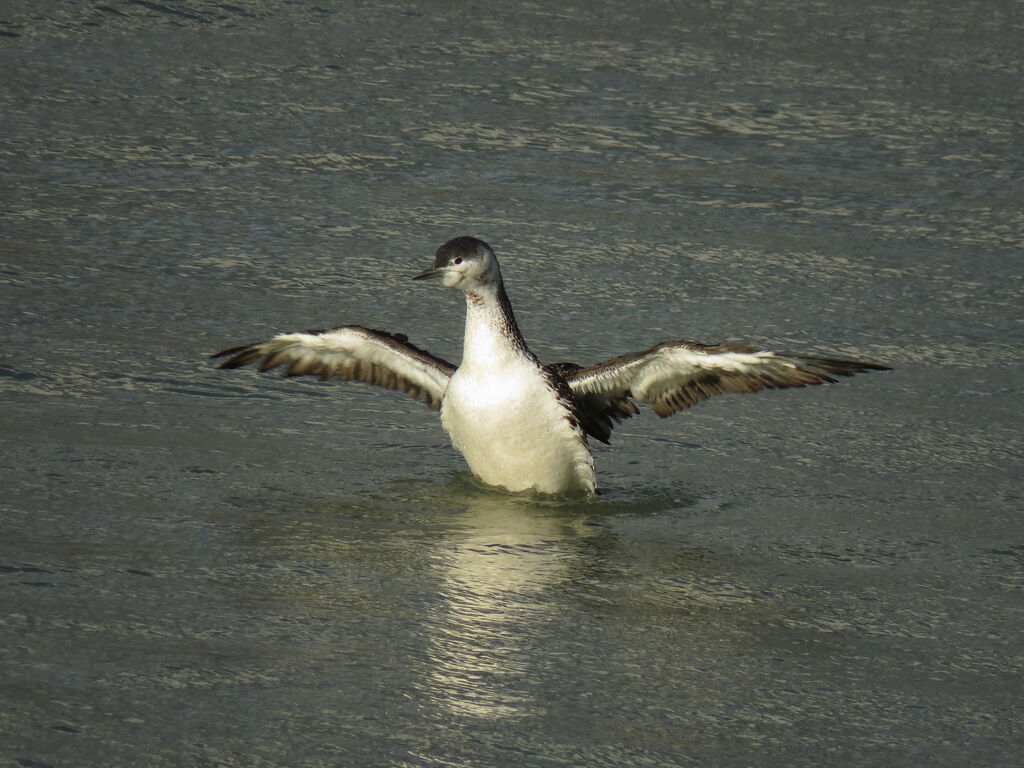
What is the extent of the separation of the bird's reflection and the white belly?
15 cm

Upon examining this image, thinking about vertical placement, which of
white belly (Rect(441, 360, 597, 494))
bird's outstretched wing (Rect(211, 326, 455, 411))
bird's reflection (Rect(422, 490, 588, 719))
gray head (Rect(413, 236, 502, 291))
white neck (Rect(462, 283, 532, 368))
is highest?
A: gray head (Rect(413, 236, 502, 291))

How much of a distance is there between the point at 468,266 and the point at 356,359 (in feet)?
2.57

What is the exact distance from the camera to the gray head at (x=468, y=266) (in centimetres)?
718

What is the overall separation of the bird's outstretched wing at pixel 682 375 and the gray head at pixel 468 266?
1.70 ft

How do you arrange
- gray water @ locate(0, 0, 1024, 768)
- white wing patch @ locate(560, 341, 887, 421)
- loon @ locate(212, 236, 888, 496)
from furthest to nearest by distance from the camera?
loon @ locate(212, 236, 888, 496) < white wing patch @ locate(560, 341, 887, 421) < gray water @ locate(0, 0, 1024, 768)

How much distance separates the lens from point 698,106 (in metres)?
11.4

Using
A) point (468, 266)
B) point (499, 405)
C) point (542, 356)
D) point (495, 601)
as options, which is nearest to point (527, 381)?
point (499, 405)

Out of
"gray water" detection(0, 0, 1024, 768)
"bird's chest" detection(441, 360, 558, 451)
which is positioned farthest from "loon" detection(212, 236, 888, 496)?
"gray water" detection(0, 0, 1024, 768)

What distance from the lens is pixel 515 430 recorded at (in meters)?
6.96

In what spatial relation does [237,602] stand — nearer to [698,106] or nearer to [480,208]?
[480,208]

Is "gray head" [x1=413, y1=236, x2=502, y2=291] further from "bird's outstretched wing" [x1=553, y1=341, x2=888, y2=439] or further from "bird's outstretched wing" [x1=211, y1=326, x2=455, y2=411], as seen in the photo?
"bird's outstretched wing" [x1=553, y1=341, x2=888, y2=439]

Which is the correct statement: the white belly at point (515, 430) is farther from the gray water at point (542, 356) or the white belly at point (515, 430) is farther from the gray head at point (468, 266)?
the gray head at point (468, 266)

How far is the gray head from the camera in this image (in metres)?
7.18

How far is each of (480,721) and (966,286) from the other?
5.33m
